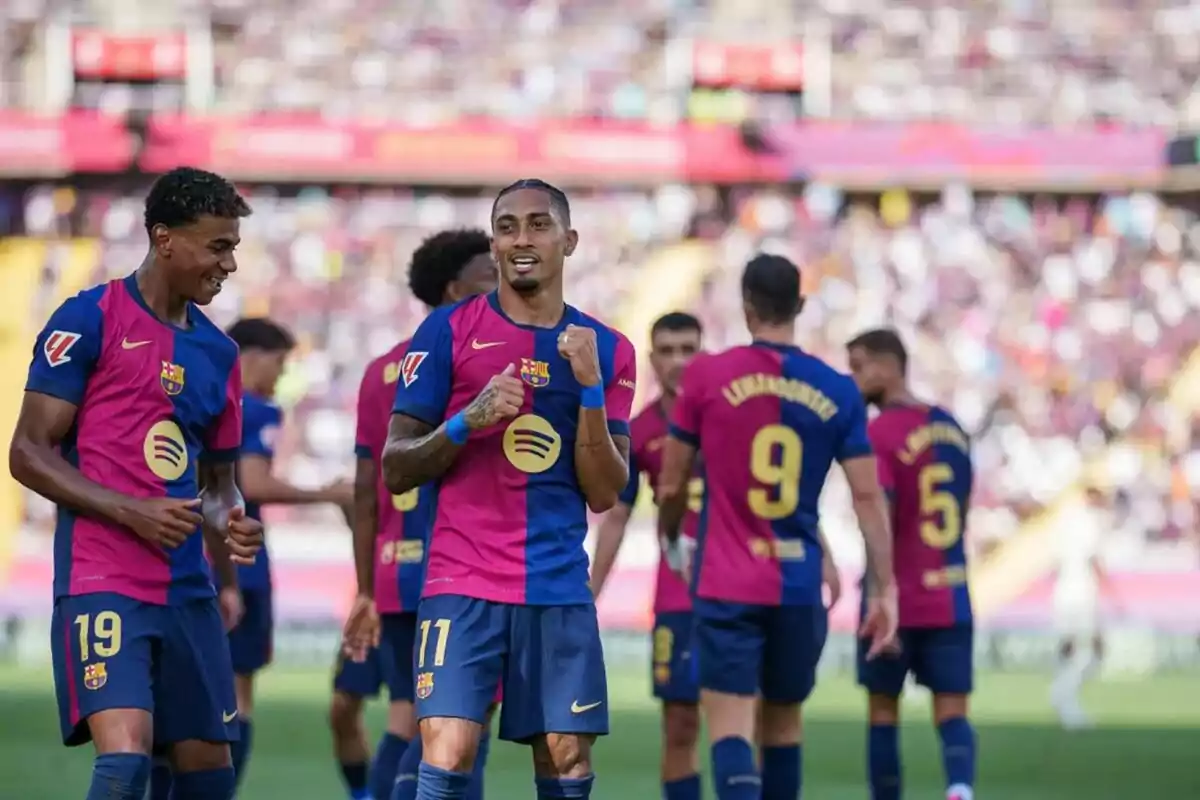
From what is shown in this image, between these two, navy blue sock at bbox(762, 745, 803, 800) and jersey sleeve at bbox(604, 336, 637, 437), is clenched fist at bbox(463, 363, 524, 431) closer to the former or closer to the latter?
jersey sleeve at bbox(604, 336, 637, 437)

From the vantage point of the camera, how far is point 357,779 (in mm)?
9734

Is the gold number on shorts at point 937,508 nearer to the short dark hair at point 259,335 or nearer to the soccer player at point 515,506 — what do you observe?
the short dark hair at point 259,335

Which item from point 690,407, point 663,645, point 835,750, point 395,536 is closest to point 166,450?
point 395,536

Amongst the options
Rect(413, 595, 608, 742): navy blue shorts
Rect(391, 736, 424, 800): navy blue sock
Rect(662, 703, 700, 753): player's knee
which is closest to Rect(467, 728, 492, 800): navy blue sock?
Rect(391, 736, 424, 800): navy blue sock

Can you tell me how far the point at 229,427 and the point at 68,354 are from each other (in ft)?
2.12

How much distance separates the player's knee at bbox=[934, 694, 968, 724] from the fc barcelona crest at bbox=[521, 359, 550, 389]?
464cm

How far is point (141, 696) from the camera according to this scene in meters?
5.67

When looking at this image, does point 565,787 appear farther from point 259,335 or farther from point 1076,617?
point 1076,617

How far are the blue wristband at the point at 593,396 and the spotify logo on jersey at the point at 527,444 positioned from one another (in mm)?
209

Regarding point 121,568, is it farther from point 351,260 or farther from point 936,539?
point 351,260

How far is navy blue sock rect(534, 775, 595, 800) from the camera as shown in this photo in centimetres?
580

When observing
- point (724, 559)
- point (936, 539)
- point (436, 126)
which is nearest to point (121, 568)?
point (724, 559)

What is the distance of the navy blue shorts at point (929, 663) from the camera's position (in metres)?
9.93

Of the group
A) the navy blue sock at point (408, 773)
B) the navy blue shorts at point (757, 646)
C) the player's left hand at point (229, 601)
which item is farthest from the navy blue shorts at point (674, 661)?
the player's left hand at point (229, 601)
